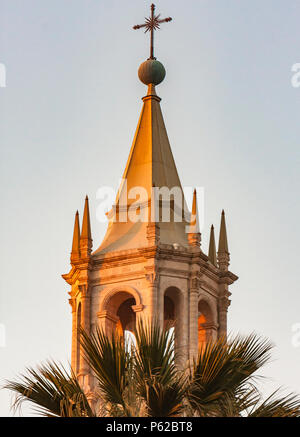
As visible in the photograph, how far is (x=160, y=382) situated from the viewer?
2861 cm

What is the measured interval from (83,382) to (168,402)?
87.1 feet

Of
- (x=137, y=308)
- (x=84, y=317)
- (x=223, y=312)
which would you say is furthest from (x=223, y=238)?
(x=84, y=317)

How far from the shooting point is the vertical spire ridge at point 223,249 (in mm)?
59531

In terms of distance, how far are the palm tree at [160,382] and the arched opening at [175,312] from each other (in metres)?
24.7

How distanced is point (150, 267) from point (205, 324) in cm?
466

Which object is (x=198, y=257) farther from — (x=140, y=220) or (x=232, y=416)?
(x=232, y=416)

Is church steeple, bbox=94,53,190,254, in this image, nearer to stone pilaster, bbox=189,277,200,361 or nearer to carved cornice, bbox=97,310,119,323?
stone pilaster, bbox=189,277,200,361

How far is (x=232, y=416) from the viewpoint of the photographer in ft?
92.8

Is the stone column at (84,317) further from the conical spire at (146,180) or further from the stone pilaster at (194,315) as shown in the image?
the stone pilaster at (194,315)

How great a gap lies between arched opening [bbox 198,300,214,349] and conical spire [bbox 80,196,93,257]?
5.77 meters

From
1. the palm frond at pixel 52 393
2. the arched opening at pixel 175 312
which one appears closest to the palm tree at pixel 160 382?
the palm frond at pixel 52 393

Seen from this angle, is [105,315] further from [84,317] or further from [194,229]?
[194,229]

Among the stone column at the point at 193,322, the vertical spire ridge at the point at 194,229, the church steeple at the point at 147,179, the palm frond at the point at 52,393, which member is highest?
the church steeple at the point at 147,179
